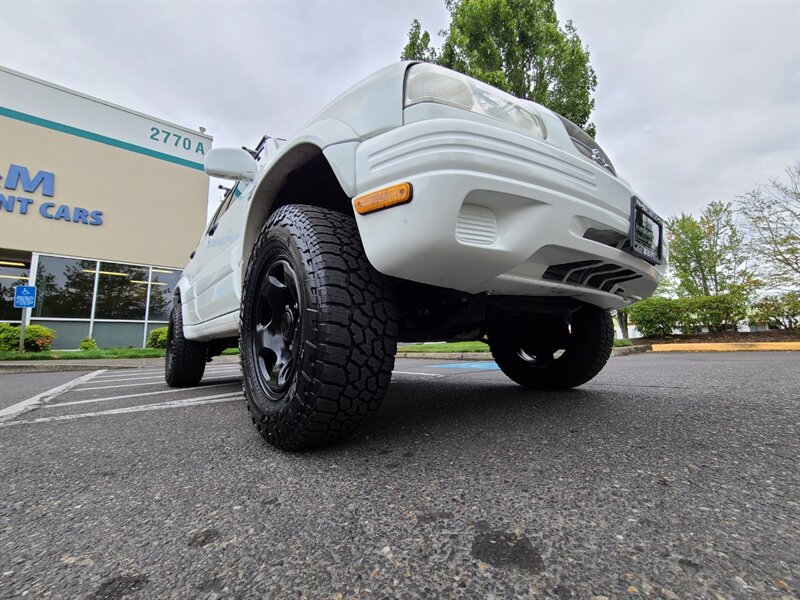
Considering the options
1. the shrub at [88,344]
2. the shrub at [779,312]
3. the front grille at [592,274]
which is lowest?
the shrub at [88,344]

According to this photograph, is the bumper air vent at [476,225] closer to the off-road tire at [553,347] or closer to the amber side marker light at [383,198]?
the amber side marker light at [383,198]

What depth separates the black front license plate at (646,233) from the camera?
1.47m

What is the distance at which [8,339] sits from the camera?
9.82 metres

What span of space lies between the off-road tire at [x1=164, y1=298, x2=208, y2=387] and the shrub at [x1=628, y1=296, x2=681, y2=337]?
451 inches

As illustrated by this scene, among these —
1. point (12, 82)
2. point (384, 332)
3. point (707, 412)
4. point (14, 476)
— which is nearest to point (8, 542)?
point (14, 476)

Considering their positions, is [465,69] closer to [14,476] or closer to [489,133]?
[489,133]

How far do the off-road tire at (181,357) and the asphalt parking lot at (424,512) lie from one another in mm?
1702

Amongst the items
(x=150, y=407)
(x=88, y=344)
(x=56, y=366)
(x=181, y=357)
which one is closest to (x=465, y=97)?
(x=150, y=407)

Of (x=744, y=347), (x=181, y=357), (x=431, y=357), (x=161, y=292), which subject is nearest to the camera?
(x=181, y=357)

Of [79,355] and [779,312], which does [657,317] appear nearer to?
[779,312]

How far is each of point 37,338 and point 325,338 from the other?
42.2 ft

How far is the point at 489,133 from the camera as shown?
1150 millimetres

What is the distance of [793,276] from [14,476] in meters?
16.6

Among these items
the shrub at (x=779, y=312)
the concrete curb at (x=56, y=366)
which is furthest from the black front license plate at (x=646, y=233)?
the shrub at (x=779, y=312)
